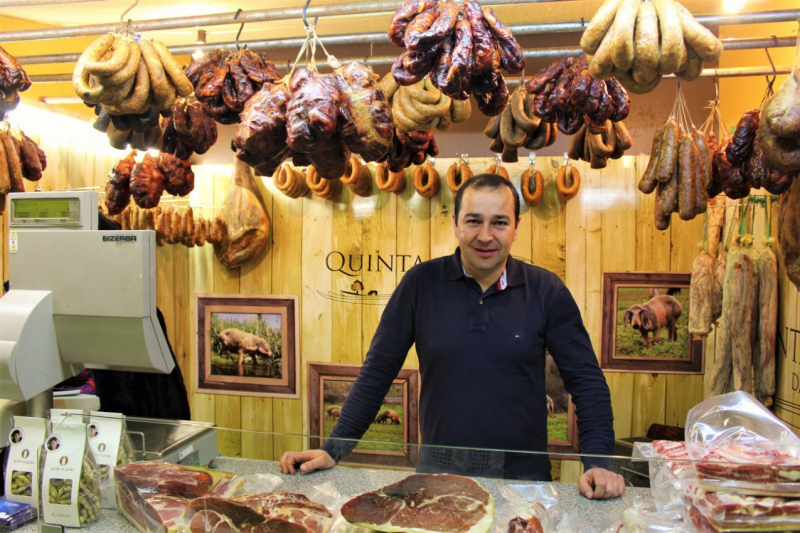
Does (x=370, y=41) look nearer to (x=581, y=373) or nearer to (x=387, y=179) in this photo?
(x=387, y=179)

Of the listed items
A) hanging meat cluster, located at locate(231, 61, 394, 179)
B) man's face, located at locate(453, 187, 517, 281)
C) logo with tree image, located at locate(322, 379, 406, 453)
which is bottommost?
logo with tree image, located at locate(322, 379, 406, 453)

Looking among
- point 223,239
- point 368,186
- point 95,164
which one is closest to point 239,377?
point 223,239

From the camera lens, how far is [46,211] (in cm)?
228

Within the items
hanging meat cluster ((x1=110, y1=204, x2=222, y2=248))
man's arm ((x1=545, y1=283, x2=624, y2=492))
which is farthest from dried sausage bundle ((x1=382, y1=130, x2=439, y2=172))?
hanging meat cluster ((x1=110, y1=204, x2=222, y2=248))

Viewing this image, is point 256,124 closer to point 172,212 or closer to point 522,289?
point 522,289

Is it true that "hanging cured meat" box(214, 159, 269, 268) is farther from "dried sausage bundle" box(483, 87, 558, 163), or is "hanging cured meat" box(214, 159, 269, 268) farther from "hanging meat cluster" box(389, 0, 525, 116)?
"hanging meat cluster" box(389, 0, 525, 116)

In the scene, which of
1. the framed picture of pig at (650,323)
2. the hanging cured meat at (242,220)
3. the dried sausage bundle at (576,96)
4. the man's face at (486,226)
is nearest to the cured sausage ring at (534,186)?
the framed picture of pig at (650,323)

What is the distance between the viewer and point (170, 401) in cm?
386

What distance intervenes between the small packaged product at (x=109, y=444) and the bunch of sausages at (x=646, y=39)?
1.95m

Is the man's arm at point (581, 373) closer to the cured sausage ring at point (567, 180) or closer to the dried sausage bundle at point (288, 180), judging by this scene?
the cured sausage ring at point (567, 180)

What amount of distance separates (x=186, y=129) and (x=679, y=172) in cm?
248

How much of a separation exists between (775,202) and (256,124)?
3217 mm

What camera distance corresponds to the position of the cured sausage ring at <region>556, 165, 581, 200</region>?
14.2 ft

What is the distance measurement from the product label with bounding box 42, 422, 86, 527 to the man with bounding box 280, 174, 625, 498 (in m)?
1.03
